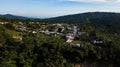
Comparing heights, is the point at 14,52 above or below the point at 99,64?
above

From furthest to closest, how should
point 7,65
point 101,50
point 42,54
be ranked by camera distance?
point 101,50 < point 42,54 < point 7,65

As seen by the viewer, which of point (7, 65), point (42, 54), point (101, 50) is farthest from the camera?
point (101, 50)

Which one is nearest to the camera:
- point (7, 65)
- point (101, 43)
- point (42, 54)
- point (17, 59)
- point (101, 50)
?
point (7, 65)

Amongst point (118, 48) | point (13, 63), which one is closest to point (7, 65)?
point (13, 63)

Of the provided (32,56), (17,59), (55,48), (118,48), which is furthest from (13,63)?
(118,48)

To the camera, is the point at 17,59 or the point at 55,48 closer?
the point at 17,59

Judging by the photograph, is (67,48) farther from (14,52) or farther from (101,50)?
(14,52)

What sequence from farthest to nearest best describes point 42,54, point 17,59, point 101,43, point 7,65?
point 101,43 → point 42,54 → point 17,59 → point 7,65

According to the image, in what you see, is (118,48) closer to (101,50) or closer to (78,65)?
(101,50)

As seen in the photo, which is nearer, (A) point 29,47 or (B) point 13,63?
(B) point 13,63
